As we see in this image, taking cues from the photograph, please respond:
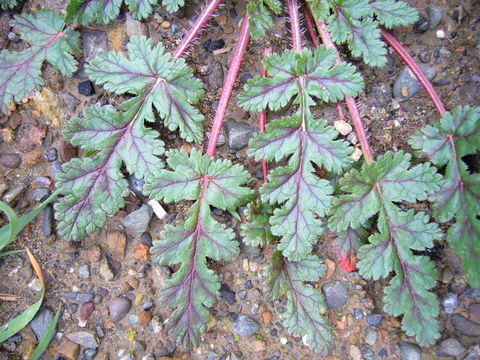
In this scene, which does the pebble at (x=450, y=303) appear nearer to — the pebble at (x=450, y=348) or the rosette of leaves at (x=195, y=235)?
the pebble at (x=450, y=348)

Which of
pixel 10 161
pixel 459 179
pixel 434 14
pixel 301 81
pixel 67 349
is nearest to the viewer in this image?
pixel 459 179

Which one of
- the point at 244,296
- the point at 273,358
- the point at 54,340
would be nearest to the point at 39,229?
the point at 54,340

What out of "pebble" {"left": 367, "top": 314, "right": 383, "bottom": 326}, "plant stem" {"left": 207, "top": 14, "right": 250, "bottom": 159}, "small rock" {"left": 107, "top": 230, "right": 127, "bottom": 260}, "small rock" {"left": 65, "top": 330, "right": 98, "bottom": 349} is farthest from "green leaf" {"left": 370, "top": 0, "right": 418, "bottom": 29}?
"small rock" {"left": 65, "top": 330, "right": 98, "bottom": 349}

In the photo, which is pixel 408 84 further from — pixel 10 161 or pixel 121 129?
pixel 10 161

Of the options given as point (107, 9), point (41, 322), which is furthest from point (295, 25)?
point (41, 322)

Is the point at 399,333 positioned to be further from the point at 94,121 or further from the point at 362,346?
the point at 94,121

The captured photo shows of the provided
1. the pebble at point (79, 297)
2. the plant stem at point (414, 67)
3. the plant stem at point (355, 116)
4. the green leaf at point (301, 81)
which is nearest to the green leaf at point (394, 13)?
the plant stem at point (414, 67)

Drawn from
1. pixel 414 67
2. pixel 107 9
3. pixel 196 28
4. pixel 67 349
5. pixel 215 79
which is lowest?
pixel 67 349
